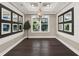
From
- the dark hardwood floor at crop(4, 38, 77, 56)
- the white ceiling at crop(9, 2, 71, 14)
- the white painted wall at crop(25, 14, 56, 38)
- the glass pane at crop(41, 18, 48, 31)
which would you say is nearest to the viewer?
the dark hardwood floor at crop(4, 38, 77, 56)

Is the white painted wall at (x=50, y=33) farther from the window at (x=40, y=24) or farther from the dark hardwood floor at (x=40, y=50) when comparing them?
the dark hardwood floor at (x=40, y=50)

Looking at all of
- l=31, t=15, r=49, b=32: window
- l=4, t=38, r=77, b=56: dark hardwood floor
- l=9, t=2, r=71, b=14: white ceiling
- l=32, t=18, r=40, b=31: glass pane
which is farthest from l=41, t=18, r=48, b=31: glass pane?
l=4, t=38, r=77, b=56: dark hardwood floor

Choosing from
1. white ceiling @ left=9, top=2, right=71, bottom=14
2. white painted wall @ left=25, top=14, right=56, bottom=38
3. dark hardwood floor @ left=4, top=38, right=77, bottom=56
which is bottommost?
dark hardwood floor @ left=4, top=38, right=77, bottom=56

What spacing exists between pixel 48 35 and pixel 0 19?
7234 millimetres

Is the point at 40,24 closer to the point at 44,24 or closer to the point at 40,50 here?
the point at 44,24

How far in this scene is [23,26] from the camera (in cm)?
997

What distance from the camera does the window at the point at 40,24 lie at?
10914 millimetres

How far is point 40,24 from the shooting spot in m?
11.0

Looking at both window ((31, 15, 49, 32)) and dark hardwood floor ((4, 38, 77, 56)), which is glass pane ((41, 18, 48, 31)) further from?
dark hardwood floor ((4, 38, 77, 56))

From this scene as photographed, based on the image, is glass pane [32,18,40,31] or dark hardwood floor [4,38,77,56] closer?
dark hardwood floor [4,38,77,56]

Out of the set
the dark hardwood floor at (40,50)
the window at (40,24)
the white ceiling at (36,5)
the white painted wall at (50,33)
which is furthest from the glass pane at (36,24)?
the dark hardwood floor at (40,50)

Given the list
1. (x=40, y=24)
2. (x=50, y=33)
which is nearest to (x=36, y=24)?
(x=40, y=24)

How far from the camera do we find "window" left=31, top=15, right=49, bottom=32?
35.8ft

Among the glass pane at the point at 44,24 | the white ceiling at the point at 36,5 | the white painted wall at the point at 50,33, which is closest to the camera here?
the white ceiling at the point at 36,5
